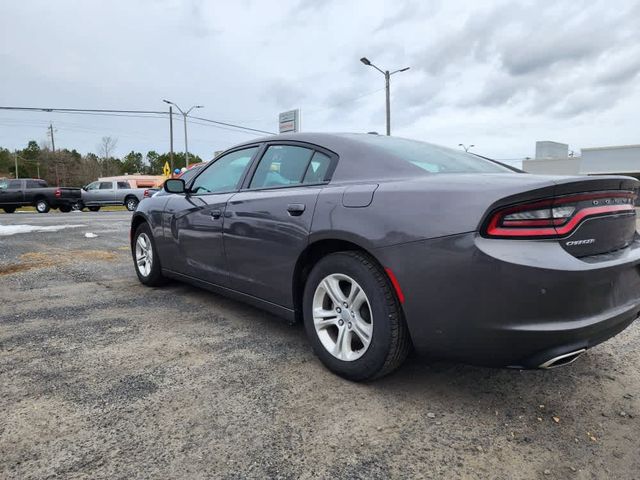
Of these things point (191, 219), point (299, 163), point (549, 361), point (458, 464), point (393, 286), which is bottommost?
point (458, 464)

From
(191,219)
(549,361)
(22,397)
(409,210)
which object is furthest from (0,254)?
(549,361)

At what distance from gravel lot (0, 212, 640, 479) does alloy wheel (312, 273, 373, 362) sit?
199mm

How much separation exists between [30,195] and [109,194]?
406 centimetres

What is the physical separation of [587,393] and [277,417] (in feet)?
5.34

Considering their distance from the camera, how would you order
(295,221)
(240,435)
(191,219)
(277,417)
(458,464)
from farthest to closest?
(191,219) < (295,221) < (277,417) < (240,435) < (458,464)

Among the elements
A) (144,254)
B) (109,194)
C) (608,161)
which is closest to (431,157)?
(144,254)

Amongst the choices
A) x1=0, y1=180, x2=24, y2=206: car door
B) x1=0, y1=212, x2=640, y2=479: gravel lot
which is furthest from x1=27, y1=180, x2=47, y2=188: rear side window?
x1=0, y1=212, x2=640, y2=479: gravel lot

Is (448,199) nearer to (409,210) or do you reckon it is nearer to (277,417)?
(409,210)

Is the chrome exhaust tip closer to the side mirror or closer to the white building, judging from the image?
the side mirror

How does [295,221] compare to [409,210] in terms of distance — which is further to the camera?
[295,221]

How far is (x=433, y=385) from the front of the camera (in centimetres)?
250

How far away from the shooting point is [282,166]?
3182 mm

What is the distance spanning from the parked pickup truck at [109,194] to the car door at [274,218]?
892 inches

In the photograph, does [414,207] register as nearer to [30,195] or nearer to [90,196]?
[30,195]
